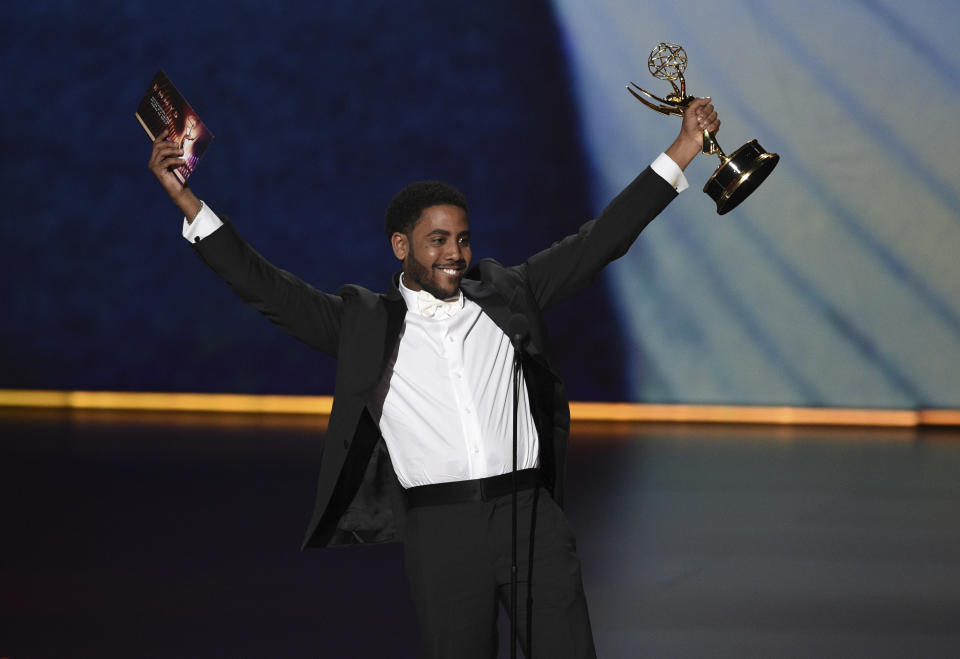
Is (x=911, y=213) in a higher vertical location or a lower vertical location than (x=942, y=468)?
higher

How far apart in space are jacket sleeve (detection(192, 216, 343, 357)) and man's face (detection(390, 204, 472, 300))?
205 millimetres

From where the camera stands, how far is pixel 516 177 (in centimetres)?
868

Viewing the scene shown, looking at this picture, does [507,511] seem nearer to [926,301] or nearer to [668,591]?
[668,591]

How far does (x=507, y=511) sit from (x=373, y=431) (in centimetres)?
34

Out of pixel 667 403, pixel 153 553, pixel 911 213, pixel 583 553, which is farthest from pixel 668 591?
pixel 911 213

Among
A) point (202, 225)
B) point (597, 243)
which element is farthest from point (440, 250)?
point (202, 225)

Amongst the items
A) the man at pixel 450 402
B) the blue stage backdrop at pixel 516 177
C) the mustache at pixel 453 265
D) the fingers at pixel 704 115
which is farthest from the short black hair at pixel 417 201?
the blue stage backdrop at pixel 516 177

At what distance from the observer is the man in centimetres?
209

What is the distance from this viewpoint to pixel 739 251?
328 inches

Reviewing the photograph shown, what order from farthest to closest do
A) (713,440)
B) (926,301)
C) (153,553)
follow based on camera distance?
(926,301) < (713,440) < (153,553)

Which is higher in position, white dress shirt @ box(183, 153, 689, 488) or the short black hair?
the short black hair

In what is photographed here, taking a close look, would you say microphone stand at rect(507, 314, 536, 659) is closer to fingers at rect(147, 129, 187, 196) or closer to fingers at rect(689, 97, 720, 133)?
fingers at rect(689, 97, 720, 133)

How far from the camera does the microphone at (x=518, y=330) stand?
2.05m

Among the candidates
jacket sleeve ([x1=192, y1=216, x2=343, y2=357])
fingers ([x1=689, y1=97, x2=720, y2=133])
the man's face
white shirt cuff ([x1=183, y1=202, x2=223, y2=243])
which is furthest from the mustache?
fingers ([x1=689, y1=97, x2=720, y2=133])
